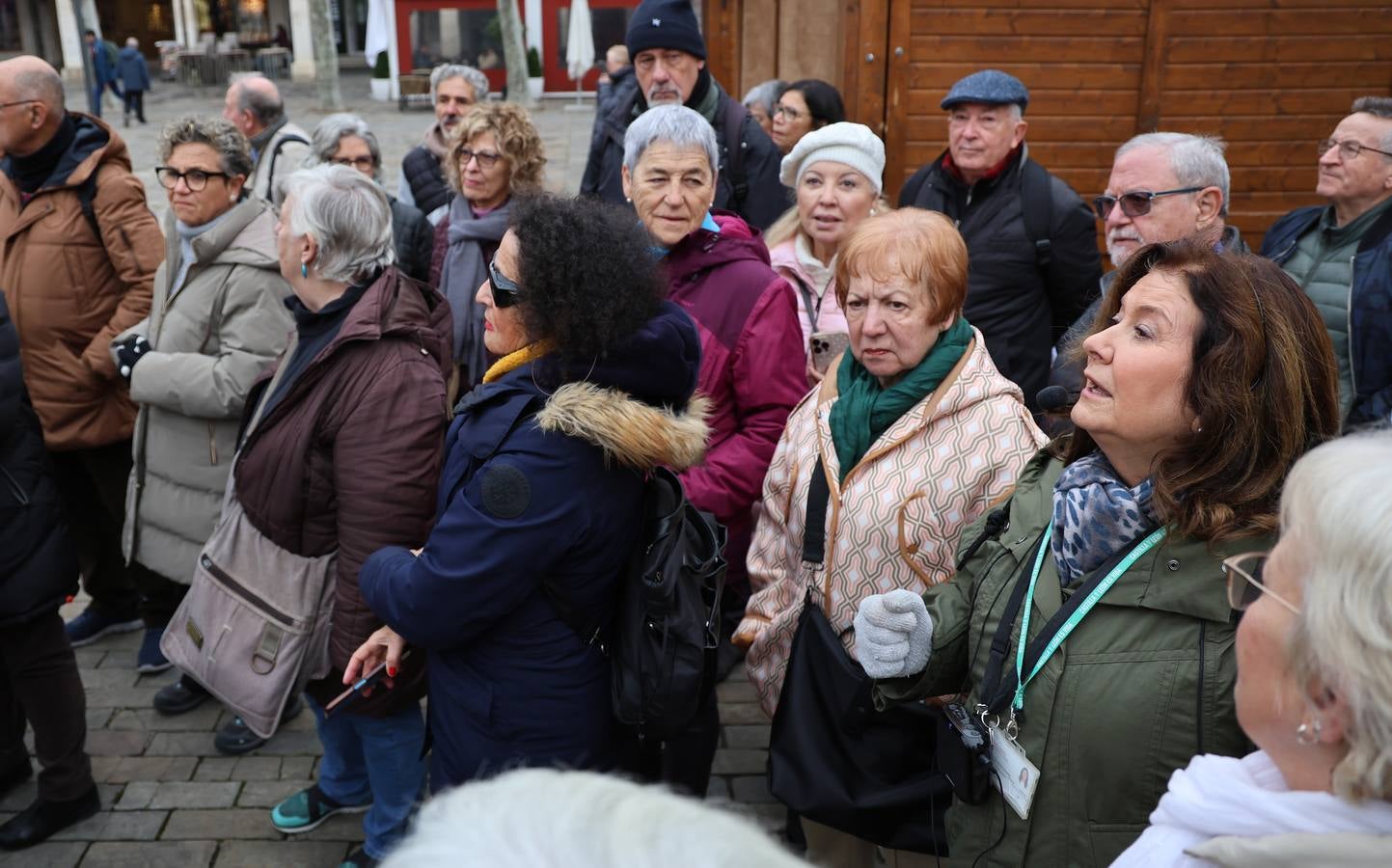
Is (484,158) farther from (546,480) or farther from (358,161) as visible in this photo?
(546,480)

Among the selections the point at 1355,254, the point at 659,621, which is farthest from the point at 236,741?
the point at 1355,254

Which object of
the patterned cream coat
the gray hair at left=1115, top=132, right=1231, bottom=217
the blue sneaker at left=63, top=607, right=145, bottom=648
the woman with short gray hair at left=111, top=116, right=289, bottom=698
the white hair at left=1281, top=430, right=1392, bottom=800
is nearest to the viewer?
the white hair at left=1281, top=430, right=1392, bottom=800

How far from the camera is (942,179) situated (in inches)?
181

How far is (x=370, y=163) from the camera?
5.59 meters

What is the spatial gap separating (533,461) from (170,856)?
2190mm

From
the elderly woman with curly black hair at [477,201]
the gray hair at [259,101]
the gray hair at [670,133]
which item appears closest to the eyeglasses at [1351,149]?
the gray hair at [670,133]

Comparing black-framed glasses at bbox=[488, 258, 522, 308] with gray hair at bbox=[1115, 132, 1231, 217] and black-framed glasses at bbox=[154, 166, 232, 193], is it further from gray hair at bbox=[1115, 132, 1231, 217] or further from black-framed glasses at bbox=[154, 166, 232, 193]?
gray hair at bbox=[1115, 132, 1231, 217]

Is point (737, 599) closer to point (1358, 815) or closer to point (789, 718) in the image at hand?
point (789, 718)

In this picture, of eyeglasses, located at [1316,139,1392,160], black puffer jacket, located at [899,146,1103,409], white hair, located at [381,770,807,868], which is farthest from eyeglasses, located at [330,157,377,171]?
white hair, located at [381,770,807,868]

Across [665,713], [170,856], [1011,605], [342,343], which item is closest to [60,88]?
[342,343]

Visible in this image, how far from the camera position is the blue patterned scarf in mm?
1921

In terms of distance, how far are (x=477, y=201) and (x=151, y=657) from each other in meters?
2.39

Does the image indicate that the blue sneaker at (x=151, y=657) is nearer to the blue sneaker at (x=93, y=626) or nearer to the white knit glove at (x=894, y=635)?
the blue sneaker at (x=93, y=626)

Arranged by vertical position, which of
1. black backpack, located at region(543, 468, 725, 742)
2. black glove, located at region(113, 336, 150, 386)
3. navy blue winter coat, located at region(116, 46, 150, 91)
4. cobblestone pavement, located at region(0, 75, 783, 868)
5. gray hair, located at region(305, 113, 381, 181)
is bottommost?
cobblestone pavement, located at region(0, 75, 783, 868)
